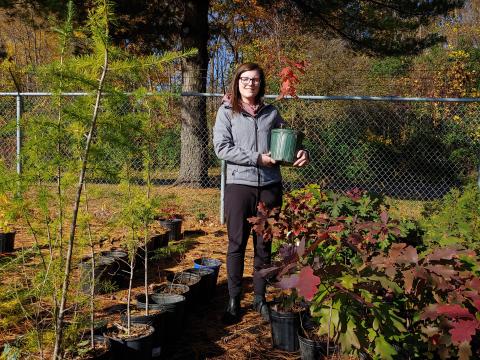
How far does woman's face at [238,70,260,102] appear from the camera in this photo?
3119 mm

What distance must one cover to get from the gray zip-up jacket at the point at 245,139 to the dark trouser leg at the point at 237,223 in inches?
2.6

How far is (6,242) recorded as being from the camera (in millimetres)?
5004

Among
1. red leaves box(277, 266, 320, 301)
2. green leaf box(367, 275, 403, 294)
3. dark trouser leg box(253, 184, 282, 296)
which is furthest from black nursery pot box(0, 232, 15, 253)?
green leaf box(367, 275, 403, 294)

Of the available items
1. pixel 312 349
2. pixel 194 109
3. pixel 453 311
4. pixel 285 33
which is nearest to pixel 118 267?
pixel 312 349

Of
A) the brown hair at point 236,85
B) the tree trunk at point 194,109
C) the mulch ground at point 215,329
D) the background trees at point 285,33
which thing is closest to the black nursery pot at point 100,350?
the mulch ground at point 215,329

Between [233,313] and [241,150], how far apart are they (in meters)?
1.14

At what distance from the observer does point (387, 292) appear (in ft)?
6.86

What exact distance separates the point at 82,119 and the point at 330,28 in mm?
8407

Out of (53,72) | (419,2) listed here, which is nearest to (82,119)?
(53,72)

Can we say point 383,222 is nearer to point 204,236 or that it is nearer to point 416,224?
point 416,224

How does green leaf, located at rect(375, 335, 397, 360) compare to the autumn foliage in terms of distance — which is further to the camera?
green leaf, located at rect(375, 335, 397, 360)

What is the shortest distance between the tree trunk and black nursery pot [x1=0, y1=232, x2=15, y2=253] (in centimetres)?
345

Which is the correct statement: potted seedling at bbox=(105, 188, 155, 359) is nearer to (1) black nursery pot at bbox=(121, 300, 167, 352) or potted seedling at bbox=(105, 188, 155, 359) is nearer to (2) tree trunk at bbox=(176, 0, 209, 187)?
(1) black nursery pot at bbox=(121, 300, 167, 352)

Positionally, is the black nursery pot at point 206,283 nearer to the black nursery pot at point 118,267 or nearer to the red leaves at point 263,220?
the black nursery pot at point 118,267
